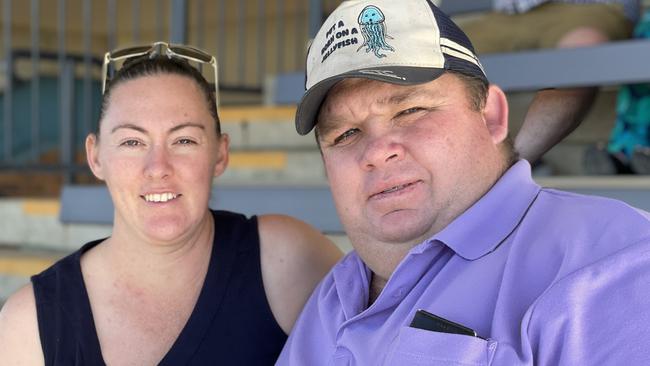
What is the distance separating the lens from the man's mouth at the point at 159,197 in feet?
6.03

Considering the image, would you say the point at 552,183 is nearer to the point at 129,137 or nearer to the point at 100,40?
the point at 129,137

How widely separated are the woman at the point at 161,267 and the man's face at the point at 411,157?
54cm

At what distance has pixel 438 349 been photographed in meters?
1.12

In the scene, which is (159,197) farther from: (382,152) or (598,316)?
(598,316)

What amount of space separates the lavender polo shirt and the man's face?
2.6 inches

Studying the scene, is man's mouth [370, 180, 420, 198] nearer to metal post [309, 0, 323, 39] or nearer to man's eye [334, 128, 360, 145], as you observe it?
man's eye [334, 128, 360, 145]

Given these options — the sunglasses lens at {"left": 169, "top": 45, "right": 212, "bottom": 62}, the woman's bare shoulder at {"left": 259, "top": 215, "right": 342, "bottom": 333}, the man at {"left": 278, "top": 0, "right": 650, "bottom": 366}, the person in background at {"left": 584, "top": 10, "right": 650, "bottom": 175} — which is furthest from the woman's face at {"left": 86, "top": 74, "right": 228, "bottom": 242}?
the person in background at {"left": 584, "top": 10, "right": 650, "bottom": 175}

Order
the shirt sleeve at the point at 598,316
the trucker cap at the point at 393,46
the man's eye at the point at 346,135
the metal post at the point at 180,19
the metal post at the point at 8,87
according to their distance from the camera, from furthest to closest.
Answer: the metal post at the point at 8,87 → the metal post at the point at 180,19 → the man's eye at the point at 346,135 → the trucker cap at the point at 393,46 → the shirt sleeve at the point at 598,316

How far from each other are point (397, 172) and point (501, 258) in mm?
263

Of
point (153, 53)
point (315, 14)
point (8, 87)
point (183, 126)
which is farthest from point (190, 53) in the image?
point (8, 87)

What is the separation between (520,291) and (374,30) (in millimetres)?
556

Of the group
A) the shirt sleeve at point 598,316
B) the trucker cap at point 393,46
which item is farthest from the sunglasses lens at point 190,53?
the shirt sleeve at point 598,316

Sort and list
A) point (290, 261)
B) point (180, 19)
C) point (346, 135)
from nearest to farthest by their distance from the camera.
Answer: point (346, 135), point (290, 261), point (180, 19)

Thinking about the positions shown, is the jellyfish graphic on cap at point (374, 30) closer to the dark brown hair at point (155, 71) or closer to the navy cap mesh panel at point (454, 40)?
the navy cap mesh panel at point (454, 40)
